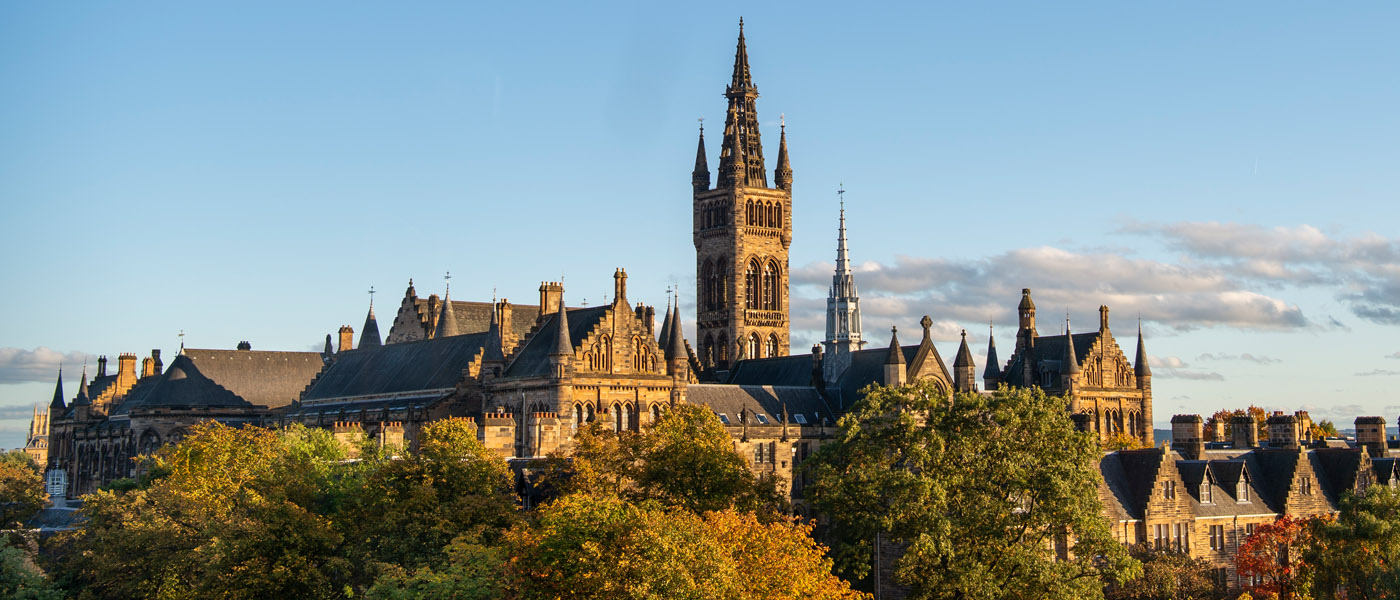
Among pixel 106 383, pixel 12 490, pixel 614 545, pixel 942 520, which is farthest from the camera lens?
pixel 106 383

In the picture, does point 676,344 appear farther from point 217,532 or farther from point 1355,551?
point 1355,551

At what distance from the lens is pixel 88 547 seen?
84562mm

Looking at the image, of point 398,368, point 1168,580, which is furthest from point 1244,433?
point 398,368

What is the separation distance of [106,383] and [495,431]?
8906 centimetres

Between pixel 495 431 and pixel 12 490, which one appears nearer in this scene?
pixel 495 431

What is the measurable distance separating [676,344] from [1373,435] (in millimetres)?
47063

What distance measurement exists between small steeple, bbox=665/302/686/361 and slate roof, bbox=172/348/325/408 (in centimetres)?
4774

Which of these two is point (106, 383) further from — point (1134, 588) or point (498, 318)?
point (1134, 588)

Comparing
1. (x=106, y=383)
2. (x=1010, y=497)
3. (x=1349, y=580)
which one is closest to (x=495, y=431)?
(x=1010, y=497)

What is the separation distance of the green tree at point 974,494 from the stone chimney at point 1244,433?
104 ft

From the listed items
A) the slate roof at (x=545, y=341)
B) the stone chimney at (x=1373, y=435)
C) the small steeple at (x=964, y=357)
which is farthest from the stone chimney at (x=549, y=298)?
the stone chimney at (x=1373, y=435)


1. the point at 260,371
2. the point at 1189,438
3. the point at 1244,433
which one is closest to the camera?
the point at 1189,438

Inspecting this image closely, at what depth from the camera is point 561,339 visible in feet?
347

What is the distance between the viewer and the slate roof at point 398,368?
118188mm
